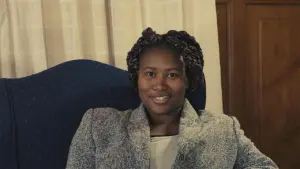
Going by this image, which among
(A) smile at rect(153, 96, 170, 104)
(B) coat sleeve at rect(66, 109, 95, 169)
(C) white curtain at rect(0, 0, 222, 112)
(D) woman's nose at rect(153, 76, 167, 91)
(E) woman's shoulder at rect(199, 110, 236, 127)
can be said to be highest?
(C) white curtain at rect(0, 0, 222, 112)

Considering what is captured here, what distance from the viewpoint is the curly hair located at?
4.56 ft

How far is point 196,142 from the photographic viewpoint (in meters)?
1.38

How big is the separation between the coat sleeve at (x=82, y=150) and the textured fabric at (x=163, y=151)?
199 millimetres

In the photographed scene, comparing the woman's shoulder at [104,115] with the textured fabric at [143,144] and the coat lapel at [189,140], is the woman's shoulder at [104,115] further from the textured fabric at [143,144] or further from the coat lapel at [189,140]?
the coat lapel at [189,140]

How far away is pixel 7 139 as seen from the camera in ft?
4.68

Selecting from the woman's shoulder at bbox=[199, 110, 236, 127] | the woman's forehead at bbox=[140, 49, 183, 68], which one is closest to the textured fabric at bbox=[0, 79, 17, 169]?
the woman's forehead at bbox=[140, 49, 183, 68]

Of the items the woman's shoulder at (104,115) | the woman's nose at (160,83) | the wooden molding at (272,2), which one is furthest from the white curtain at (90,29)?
the woman's nose at (160,83)

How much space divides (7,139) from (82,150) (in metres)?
0.28

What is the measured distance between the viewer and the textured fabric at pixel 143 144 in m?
1.35

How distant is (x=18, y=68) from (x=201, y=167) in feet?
2.94

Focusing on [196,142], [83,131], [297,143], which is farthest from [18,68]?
[297,143]

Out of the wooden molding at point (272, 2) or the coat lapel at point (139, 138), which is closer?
the coat lapel at point (139, 138)

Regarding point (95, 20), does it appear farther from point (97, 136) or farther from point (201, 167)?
point (201, 167)

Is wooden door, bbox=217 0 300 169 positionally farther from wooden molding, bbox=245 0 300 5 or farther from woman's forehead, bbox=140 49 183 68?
woman's forehead, bbox=140 49 183 68
